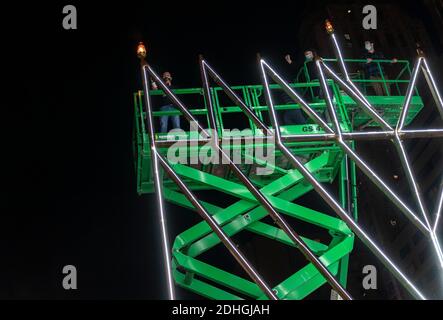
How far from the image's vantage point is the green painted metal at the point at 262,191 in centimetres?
812

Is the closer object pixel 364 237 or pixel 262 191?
pixel 364 237

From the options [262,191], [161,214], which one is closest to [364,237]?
[161,214]

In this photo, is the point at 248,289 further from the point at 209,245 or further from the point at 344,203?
the point at 344,203

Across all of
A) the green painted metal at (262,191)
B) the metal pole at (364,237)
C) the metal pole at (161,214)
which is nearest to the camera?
the metal pole at (161,214)

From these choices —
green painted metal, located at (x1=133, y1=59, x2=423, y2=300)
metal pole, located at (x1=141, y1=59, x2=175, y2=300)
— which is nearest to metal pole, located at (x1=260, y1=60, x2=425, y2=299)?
metal pole, located at (x1=141, y1=59, x2=175, y2=300)

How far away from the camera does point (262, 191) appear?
336 inches

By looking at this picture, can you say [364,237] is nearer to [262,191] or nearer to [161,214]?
[161,214]

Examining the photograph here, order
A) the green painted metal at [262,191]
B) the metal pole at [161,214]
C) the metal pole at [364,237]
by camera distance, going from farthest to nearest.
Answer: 1. the green painted metal at [262,191]
2. the metal pole at [364,237]
3. the metal pole at [161,214]

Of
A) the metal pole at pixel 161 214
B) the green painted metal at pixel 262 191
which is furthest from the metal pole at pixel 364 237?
→ the green painted metal at pixel 262 191

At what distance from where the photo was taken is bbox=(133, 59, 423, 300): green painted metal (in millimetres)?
8117

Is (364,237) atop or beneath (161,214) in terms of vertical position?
beneath

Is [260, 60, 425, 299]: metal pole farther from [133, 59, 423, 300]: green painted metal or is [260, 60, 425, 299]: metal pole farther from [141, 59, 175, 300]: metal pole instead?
[133, 59, 423, 300]: green painted metal

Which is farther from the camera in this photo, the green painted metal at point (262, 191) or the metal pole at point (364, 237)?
the green painted metal at point (262, 191)

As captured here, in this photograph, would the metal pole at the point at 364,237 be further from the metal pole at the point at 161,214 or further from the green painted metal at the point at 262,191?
the green painted metal at the point at 262,191
